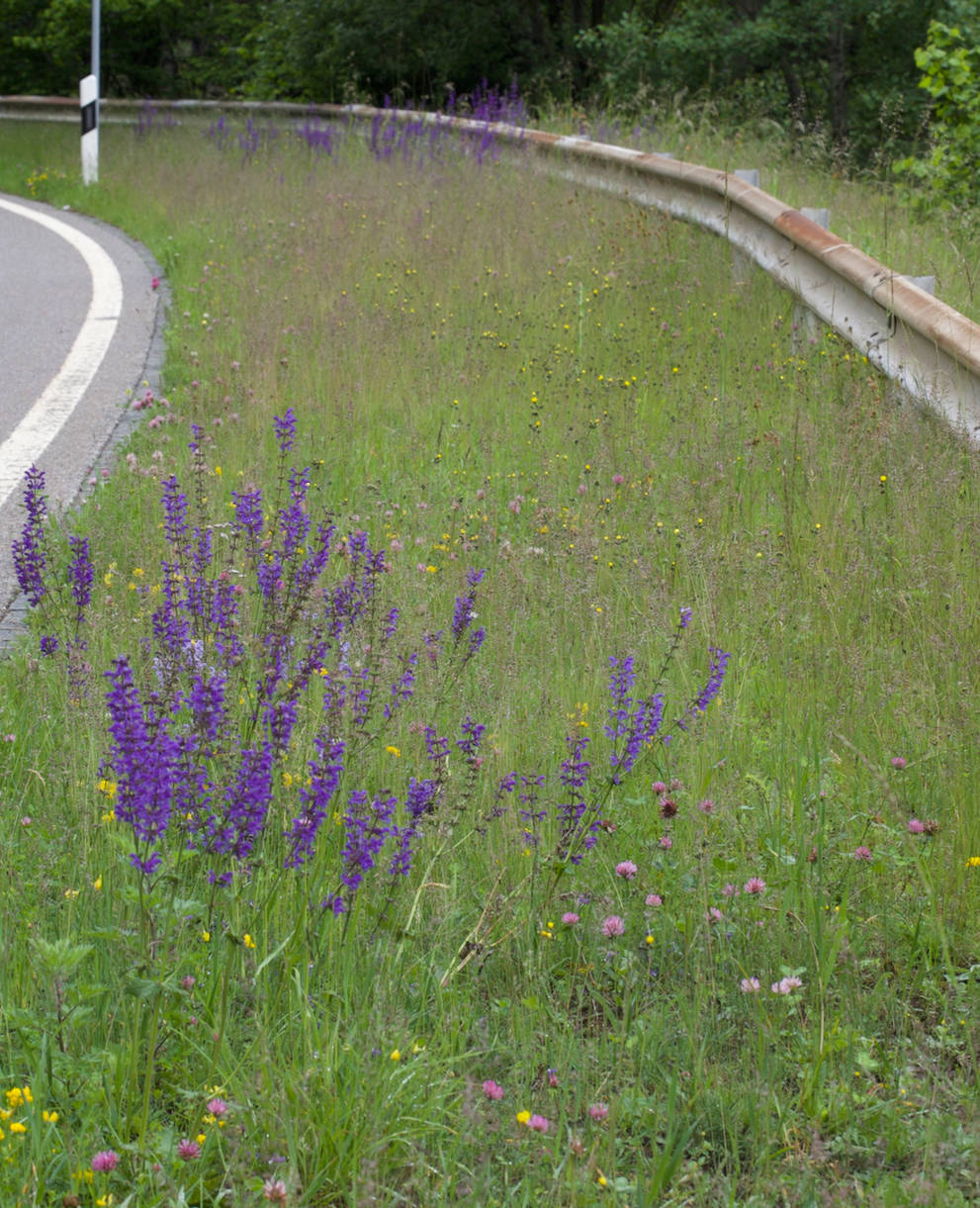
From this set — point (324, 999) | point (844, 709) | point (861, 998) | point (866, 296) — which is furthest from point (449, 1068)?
point (866, 296)

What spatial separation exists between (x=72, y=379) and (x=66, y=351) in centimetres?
78

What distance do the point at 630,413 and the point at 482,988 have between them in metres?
4.18

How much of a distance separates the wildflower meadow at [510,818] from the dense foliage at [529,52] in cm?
848

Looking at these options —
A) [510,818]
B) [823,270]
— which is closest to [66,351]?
[823,270]

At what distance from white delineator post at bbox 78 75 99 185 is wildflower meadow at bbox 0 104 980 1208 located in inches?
417

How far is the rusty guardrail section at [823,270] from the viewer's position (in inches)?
219

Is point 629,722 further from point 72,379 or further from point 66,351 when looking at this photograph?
point 66,351

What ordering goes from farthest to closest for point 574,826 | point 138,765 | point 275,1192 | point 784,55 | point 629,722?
1. point 784,55
2. point 629,722
3. point 574,826
4. point 138,765
5. point 275,1192

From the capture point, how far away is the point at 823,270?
7293mm

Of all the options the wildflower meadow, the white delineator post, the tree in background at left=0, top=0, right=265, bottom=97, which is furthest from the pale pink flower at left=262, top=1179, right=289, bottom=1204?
the tree in background at left=0, top=0, right=265, bottom=97

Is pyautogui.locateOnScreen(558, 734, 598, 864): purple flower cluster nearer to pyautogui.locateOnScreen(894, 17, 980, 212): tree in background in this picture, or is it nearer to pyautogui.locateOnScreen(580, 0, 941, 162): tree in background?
pyautogui.locateOnScreen(894, 17, 980, 212): tree in background

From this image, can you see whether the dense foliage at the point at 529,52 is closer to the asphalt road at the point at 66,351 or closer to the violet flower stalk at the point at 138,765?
the asphalt road at the point at 66,351

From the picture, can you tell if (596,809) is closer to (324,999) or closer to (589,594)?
(324,999)

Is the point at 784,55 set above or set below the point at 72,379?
above
